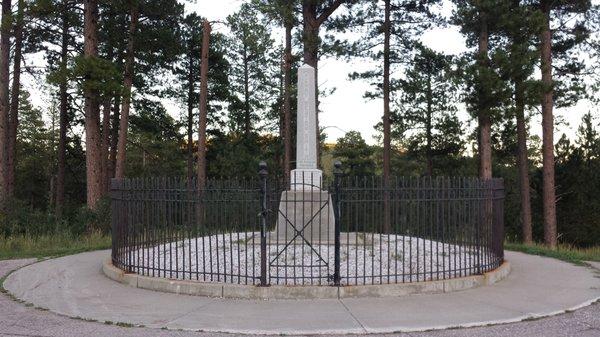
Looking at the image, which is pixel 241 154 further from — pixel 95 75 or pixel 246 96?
pixel 95 75

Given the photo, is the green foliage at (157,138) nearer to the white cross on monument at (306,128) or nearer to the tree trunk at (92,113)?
the tree trunk at (92,113)

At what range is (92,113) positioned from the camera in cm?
2105

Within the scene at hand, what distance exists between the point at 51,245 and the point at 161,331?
12.0m

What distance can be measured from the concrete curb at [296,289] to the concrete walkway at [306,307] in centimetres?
18

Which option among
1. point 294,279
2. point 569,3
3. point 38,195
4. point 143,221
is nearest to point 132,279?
point 143,221

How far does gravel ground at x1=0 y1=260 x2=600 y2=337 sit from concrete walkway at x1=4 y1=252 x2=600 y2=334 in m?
0.19

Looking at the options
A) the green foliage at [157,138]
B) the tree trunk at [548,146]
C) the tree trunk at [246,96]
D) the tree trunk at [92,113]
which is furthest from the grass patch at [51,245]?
the tree trunk at [246,96]

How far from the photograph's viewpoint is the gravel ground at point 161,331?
616 cm

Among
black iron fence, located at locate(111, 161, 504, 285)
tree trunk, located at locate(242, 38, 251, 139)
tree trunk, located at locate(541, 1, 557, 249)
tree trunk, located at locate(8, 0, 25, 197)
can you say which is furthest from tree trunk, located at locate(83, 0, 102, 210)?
tree trunk, located at locate(242, 38, 251, 139)

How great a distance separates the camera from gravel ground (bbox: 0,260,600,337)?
6160mm

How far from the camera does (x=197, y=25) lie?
30.2 m

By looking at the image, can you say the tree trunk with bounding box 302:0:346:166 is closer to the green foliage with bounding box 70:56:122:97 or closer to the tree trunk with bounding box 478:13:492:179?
the tree trunk with bounding box 478:13:492:179

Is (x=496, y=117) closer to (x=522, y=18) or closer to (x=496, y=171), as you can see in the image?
(x=522, y=18)

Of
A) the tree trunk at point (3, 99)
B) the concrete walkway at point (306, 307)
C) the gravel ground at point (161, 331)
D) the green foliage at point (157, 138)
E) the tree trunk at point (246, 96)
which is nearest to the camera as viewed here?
the gravel ground at point (161, 331)
